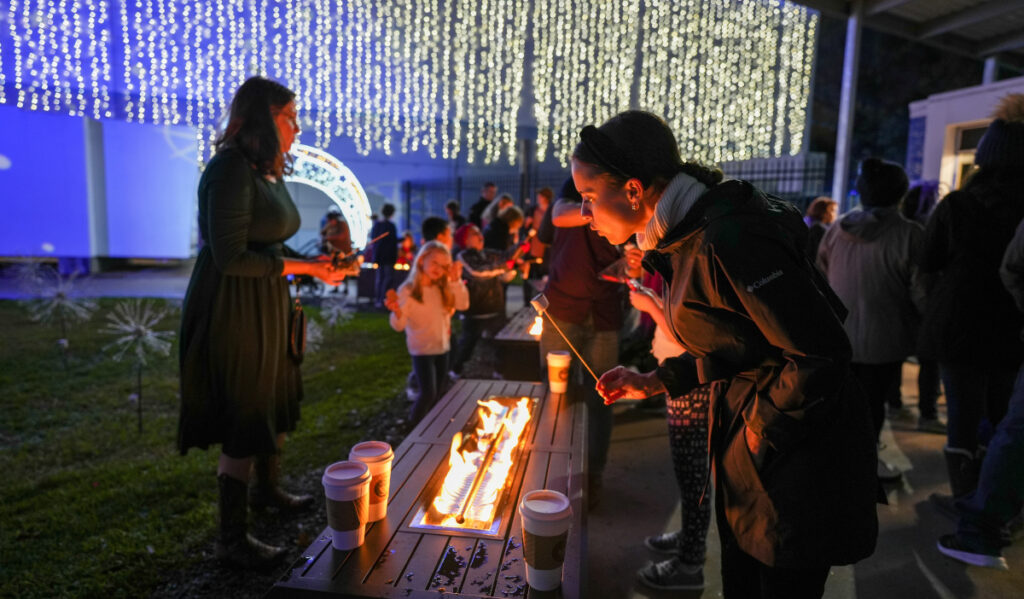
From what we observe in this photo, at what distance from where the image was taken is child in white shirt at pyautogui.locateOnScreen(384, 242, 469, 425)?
15.1ft

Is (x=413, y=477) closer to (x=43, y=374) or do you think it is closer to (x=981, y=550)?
(x=981, y=550)

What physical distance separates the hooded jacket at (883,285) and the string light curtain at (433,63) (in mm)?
8706

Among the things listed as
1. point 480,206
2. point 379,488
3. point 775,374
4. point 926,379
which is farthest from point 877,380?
point 480,206

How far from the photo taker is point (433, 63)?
35.4ft

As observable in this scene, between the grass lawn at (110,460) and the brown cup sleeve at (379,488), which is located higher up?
the brown cup sleeve at (379,488)

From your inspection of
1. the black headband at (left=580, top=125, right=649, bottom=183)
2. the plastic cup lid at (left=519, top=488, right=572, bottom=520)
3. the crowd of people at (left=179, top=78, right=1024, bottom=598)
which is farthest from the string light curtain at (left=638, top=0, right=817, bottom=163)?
the plastic cup lid at (left=519, top=488, right=572, bottom=520)

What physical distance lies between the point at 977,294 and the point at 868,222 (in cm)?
76

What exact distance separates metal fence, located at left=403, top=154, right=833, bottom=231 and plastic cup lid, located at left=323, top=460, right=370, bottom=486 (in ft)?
44.0

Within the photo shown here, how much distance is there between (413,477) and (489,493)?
1.01ft

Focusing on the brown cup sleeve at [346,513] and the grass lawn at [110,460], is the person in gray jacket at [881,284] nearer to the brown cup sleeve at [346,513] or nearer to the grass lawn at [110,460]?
the brown cup sleeve at [346,513]

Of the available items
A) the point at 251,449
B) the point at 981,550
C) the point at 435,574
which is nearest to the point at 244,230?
the point at 251,449

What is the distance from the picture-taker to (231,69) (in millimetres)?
9586

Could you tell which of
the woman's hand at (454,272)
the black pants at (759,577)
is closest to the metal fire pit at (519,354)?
the woman's hand at (454,272)

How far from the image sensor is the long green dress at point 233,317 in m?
2.46
